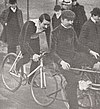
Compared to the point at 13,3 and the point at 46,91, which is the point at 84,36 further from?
the point at 13,3

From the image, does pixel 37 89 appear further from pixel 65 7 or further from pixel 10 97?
pixel 65 7

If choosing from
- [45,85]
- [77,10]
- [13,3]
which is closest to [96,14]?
[77,10]

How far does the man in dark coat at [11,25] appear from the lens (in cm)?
563

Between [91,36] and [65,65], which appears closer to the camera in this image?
[65,65]

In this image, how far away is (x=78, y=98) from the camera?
4.43m

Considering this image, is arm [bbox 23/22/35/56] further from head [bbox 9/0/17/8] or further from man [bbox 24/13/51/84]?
head [bbox 9/0/17/8]

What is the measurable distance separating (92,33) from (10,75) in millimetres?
1541

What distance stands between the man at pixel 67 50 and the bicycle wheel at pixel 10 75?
1.17 metres

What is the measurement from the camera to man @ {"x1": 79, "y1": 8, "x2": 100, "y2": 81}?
15.2ft

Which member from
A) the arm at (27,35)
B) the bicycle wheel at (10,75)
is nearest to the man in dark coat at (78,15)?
the arm at (27,35)

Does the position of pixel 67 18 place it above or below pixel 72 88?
above

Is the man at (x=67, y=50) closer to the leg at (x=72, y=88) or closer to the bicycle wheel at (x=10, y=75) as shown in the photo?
the leg at (x=72, y=88)

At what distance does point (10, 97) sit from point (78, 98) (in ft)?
4.23

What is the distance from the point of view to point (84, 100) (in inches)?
177
